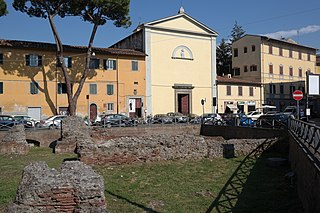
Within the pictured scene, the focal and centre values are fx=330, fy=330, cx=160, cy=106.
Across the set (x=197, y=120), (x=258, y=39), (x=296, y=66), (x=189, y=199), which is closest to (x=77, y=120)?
(x=189, y=199)

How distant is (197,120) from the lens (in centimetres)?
3131

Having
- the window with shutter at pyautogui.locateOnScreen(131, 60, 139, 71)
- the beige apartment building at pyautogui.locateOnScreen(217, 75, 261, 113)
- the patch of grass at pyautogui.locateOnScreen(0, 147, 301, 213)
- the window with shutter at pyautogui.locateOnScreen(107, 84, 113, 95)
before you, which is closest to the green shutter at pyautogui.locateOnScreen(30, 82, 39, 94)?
the window with shutter at pyautogui.locateOnScreen(107, 84, 113, 95)

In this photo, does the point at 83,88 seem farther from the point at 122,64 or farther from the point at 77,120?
the point at 77,120

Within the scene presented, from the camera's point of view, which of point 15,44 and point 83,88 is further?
point 83,88

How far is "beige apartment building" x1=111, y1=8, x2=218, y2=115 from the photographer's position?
125ft

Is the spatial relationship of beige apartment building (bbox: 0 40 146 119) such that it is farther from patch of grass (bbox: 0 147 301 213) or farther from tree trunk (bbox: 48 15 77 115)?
patch of grass (bbox: 0 147 301 213)

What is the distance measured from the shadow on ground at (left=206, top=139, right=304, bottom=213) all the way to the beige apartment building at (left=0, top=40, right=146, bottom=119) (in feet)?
80.4

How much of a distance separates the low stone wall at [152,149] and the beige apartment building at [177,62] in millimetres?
23537

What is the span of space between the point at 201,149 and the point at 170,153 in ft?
4.91

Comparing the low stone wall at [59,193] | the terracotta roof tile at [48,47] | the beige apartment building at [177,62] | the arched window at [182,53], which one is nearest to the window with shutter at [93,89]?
the terracotta roof tile at [48,47]

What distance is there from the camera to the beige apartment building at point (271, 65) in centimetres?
4591

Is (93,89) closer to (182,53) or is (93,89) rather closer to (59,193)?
(182,53)

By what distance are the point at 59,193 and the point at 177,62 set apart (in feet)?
116

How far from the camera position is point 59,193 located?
523 centimetres
